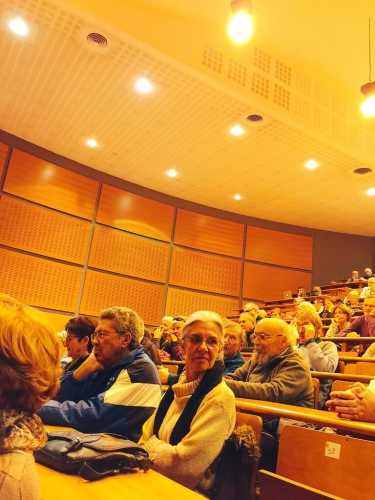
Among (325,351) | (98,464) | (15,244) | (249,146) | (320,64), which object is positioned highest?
(320,64)

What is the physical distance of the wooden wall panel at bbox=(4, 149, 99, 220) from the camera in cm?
716

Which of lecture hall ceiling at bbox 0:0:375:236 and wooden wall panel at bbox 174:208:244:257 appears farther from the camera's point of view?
wooden wall panel at bbox 174:208:244:257

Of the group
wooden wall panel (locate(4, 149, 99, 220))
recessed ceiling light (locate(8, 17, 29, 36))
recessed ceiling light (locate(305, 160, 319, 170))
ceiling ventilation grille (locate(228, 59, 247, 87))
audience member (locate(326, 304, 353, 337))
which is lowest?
audience member (locate(326, 304, 353, 337))

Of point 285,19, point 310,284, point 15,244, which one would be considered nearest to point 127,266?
point 15,244

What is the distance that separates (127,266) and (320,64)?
16.3 feet

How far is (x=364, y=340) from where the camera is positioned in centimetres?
403

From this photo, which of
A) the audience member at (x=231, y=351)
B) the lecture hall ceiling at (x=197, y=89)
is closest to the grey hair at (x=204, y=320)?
the audience member at (x=231, y=351)

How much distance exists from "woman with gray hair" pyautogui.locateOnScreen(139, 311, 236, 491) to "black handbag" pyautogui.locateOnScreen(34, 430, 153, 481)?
0.32 m

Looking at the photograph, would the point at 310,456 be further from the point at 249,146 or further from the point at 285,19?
the point at 249,146

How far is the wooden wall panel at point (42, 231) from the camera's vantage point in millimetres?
7047

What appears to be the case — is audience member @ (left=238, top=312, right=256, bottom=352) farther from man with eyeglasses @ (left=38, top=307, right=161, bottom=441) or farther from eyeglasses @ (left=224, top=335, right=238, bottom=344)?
man with eyeglasses @ (left=38, top=307, right=161, bottom=441)

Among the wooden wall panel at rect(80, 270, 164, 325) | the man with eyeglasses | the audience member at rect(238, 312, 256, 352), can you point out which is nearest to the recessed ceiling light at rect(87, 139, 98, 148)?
the wooden wall panel at rect(80, 270, 164, 325)

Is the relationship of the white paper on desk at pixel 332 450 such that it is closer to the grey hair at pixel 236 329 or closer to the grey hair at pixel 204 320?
the grey hair at pixel 204 320

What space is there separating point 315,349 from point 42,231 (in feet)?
18.6
